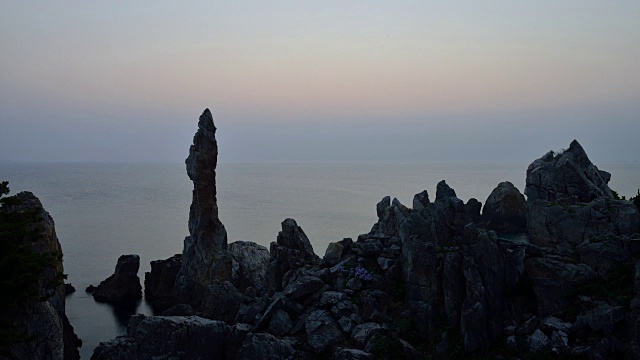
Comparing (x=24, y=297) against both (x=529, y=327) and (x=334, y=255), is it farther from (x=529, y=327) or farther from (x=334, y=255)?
(x=529, y=327)

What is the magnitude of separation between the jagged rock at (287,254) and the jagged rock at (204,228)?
563 inches

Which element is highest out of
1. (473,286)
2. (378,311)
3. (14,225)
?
(14,225)

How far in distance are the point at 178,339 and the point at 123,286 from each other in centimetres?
3104

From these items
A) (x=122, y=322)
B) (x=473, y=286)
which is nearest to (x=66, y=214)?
(x=122, y=322)

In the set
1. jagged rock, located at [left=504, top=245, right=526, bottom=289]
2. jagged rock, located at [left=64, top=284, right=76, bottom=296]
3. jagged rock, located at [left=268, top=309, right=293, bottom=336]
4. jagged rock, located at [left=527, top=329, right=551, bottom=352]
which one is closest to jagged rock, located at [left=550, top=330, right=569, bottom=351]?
jagged rock, located at [left=527, top=329, right=551, bottom=352]

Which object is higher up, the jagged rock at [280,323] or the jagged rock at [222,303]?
the jagged rock at [280,323]

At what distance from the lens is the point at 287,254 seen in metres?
37.3

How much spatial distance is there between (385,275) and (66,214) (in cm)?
11159

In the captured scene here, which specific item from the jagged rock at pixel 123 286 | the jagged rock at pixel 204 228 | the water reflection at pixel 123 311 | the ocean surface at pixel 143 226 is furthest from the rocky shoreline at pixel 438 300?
the jagged rock at pixel 123 286

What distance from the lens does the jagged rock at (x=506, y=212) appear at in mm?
46125

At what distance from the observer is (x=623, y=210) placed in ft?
98.1

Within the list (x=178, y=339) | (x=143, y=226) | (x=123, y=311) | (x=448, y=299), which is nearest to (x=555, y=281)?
(x=448, y=299)

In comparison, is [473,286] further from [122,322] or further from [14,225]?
[122,322]

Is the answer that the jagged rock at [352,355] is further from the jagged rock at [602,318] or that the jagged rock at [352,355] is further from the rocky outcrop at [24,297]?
the rocky outcrop at [24,297]
